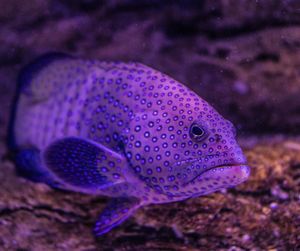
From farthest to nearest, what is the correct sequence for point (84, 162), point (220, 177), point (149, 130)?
point (84, 162), point (149, 130), point (220, 177)

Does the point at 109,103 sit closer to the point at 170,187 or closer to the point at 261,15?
the point at 170,187

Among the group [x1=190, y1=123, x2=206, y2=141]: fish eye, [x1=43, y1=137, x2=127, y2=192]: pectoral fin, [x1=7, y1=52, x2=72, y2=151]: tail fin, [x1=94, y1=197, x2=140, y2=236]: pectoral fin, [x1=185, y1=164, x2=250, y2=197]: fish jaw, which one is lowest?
[x1=94, y1=197, x2=140, y2=236]: pectoral fin

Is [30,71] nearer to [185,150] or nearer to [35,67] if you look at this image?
[35,67]

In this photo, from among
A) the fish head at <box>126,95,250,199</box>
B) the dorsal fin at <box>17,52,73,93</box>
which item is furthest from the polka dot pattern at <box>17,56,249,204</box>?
the dorsal fin at <box>17,52,73,93</box>

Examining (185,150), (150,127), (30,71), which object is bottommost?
(185,150)

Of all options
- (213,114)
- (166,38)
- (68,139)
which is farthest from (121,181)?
(166,38)

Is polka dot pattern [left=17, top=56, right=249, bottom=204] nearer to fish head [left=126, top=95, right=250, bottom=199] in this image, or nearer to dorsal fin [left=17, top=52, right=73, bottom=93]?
fish head [left=126, top=95, right=250, bottom=199]

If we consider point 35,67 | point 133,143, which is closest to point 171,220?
point 133,143

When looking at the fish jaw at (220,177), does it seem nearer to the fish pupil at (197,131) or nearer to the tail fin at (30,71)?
the fish pupil at (197,131)
